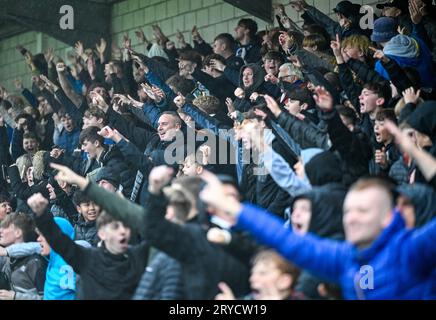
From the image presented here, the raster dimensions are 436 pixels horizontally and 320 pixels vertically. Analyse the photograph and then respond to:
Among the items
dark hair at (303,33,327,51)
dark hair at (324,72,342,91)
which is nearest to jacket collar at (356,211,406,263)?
dark hair at (324,72,342,91)

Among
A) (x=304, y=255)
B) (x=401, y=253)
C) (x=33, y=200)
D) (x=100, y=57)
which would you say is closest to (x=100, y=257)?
(x=33, y=200)

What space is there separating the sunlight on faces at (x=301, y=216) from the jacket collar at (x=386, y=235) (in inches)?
13.9

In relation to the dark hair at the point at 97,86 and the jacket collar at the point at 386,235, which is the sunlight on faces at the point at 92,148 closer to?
the dark hair at the point at 97,86

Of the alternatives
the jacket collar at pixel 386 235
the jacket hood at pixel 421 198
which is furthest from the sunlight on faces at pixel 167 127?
the jacket collar at pixel 386 235

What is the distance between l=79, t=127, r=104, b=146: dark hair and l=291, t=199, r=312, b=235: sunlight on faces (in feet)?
5.74

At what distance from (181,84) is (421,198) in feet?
7.02

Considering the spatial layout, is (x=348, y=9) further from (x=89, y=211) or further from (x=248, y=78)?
(x=89, y=211)

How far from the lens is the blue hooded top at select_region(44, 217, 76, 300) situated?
5.41m

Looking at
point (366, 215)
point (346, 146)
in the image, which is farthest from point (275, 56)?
point (366, 215)

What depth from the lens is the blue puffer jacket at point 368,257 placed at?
410cm

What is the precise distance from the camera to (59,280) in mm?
5484

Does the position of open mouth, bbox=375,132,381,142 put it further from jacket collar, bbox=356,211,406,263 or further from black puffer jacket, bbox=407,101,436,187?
jacket collar, bbox=356,211,406,263

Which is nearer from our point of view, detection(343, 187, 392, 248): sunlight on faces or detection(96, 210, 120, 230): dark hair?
detection(343, 187, 392, 248): sunlight on faces

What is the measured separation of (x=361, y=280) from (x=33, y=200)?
1.69m
